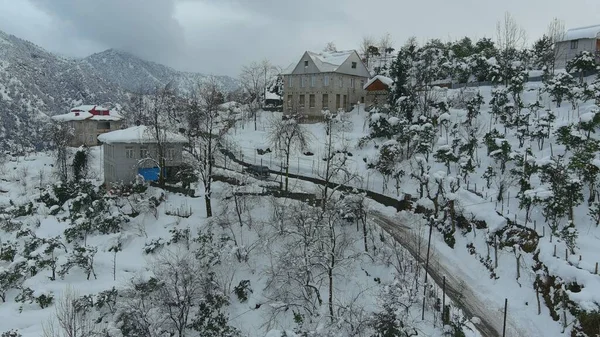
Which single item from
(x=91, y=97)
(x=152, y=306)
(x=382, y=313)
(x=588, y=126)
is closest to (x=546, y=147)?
(x=588, y=126)

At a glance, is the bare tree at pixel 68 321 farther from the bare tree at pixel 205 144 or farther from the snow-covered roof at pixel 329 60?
the snow-covered roof at pixel 329 60

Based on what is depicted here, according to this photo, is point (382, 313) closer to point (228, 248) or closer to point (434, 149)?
point (228, 248)

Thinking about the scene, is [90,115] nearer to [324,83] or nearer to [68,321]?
[324,83]

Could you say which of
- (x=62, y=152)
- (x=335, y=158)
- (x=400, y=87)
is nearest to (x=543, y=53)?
(x=400, y=87)

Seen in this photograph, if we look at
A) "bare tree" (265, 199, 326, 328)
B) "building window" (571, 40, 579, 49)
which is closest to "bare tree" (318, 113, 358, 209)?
"bare tree" (265, 199, 326, 328)

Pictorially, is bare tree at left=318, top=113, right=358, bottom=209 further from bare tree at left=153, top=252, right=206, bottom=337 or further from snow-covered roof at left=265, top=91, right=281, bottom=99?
snow-covered roof at left=265, top=91, right=281, bottom=99

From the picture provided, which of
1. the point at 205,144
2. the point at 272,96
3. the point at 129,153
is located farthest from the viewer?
the point at 272,96

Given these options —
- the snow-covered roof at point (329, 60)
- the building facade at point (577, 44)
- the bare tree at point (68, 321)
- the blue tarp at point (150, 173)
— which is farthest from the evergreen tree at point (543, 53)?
the bare tree at point (68, 321)
